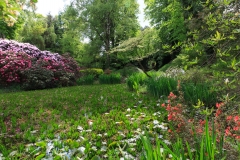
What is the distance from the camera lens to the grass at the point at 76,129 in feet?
8.23

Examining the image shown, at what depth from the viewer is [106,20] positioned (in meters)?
16.0

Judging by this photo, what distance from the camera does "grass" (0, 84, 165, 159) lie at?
2508 mm

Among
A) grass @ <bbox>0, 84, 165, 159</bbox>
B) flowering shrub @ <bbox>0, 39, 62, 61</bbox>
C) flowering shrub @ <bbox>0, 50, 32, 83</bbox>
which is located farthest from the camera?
flowering shrub @ <bbox>0, 39, 62, 61</bbox>

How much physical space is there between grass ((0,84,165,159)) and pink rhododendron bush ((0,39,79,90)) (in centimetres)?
471

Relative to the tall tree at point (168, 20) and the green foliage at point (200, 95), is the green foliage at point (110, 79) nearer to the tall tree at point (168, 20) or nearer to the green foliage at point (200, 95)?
the tall tree at point (168, 20)

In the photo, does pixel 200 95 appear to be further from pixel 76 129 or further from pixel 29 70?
pixel 29 70

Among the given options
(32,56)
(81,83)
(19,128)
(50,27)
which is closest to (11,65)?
(32,56)

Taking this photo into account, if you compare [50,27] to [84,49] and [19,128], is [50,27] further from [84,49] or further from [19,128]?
[19,128]

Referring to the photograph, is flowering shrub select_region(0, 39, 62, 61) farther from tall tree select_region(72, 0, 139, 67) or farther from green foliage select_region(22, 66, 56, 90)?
tall tree select_region(72, 0, 139, 67)

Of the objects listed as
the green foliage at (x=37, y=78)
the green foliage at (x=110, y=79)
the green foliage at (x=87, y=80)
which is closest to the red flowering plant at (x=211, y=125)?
the green foliage at (x=110, y=79)

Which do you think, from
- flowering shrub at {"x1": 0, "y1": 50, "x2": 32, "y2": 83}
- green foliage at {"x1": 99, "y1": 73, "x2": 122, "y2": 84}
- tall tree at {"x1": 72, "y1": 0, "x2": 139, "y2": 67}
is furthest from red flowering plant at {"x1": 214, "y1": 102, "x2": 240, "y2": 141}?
tall tree at {"x1": 72, "y1": 0, "x2": 139, "y2": 67}

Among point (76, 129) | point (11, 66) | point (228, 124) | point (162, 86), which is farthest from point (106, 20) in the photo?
point (228, 124)

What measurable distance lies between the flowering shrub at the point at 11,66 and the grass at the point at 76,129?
551 cm

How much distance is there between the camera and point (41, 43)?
25094mm
